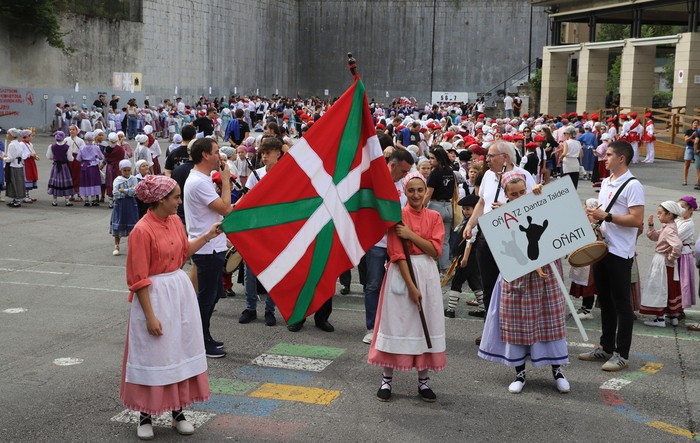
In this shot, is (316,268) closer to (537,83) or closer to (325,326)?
(325,326)

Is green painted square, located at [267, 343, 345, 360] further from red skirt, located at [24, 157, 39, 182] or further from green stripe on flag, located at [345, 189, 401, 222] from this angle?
red skirt, located at [24, 157, 39, 182]

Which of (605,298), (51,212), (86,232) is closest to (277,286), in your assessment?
(605,298)

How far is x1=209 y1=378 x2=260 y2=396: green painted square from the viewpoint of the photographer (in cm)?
718

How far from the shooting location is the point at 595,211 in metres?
7.50

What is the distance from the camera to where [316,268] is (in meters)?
6.45

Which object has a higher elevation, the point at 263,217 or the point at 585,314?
the point at 263,217

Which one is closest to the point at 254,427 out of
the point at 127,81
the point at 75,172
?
the point at 75,172

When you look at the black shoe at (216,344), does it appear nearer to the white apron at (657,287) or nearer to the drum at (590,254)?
the drum at (590,254)

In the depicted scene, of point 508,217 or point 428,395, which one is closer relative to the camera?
point 428,395

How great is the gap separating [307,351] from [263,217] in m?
2.36

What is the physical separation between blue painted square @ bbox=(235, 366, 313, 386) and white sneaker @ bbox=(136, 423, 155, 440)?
153 centimetres

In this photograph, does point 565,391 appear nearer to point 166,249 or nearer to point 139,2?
point 166,249

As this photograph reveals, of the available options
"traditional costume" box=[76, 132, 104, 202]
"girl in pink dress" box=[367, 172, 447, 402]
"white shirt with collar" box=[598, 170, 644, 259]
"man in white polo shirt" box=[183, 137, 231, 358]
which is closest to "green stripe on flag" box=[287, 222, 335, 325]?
"girl in pink dress" box=[367, 172, 447, 402]

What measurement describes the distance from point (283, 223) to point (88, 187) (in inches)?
547
